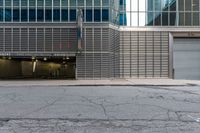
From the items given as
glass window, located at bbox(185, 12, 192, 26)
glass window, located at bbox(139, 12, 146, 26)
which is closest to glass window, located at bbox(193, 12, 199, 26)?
glass window, located at bbox(185, 12, 192, 26)

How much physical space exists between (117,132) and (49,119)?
7.70 ft

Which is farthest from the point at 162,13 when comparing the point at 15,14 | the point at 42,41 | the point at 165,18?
the point at 15,14

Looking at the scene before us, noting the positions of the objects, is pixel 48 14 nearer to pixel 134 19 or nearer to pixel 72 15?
pixel 72 15

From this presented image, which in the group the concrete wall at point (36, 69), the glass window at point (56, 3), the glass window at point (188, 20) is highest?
the glass window at point (56, 3)

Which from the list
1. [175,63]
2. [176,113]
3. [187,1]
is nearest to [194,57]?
[175,63]

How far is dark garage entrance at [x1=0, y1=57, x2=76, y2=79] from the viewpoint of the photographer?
44.6 metres

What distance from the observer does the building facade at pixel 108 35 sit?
35906 mm

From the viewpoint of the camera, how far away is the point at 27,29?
35969mm

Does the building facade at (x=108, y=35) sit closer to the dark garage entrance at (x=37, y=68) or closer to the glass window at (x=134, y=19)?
the glass window at (x=134, y=19)

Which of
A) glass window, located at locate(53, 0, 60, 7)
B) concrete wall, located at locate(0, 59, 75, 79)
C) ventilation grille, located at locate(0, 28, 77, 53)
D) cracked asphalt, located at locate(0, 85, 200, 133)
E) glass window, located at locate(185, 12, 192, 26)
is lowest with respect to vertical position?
concrete wall, located at locate(0, 59, 75, 79)

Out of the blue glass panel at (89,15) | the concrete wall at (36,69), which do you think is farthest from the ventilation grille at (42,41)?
the concrete wall at (36,69)

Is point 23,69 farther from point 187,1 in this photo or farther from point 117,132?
point 117,132

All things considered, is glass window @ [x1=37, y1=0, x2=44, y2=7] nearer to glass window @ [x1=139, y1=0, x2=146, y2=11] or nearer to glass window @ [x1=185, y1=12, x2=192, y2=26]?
glass window @ [x1=139, y1=0, x2=146, y2=11]

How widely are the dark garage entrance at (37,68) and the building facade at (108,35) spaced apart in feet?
1.75
